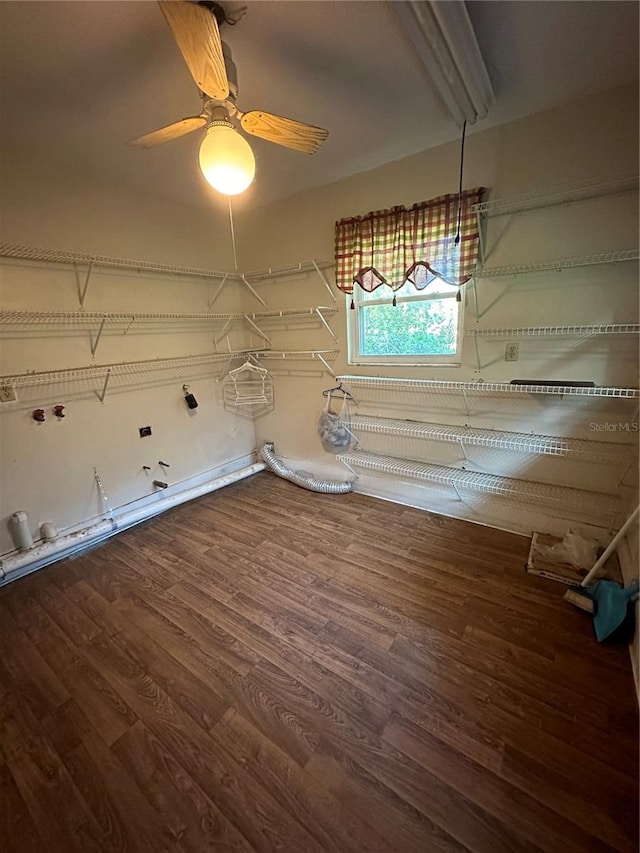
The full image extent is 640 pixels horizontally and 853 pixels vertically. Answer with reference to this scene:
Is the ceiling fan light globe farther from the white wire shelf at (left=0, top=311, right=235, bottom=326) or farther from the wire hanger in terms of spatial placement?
the wire hanger

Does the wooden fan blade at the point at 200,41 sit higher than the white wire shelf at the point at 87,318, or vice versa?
the wooden fan blade at the point at 200,41

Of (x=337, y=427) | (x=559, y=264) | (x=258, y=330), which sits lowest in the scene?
(x=337, y=427)

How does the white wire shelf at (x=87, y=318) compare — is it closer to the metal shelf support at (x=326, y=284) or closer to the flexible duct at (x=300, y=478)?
the metal shelf support at (x=326, y=284)

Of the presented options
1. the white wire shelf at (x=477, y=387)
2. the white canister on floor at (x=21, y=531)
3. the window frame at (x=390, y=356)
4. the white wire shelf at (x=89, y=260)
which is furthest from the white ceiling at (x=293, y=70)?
the white canister on floor at (x=21, y=531)

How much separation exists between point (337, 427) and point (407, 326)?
40.3 inches

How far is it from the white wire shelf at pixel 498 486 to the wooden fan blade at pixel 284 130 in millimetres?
2090

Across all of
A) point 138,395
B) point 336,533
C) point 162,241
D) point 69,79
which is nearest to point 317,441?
point 336,533

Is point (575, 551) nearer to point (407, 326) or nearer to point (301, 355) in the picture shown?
point (407, 326)

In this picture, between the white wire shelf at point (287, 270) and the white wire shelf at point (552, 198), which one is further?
the white wire shelf at point (287, 270)

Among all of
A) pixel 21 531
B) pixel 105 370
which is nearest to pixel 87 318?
pixel 105 370

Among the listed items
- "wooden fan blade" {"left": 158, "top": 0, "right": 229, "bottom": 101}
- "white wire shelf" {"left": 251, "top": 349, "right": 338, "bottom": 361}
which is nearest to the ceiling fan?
"wooden fan blade" {"left": 158, "top": 0, "right": 229, "bottom": 101}

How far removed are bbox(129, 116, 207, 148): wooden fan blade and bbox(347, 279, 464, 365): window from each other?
1.59 m

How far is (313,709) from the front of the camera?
1368 mm

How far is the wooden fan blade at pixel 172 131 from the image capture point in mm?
1416
